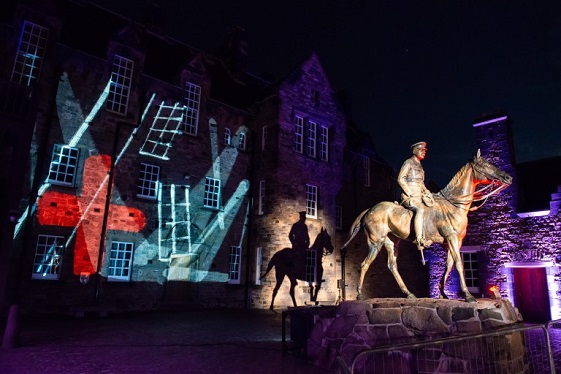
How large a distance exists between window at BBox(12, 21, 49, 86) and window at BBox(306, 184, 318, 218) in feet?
47.6

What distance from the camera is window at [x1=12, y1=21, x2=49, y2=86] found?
1511 cm

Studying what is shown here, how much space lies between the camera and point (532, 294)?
56.3ft

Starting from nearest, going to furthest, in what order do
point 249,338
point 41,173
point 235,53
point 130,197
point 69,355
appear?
point 69,355
point 249,338
point 41,173
point 130,197
point 235,53

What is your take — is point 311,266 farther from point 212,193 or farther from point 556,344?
point 556,344

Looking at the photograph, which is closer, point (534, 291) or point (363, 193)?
point (534, 291)

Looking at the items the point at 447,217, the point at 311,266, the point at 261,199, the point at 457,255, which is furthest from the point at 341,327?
the point at 261,199

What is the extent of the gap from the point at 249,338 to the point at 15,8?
17.0 metres

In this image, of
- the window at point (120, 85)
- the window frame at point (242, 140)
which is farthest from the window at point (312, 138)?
the window at point (120, 85)

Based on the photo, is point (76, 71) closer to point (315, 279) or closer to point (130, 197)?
point (130, 197)

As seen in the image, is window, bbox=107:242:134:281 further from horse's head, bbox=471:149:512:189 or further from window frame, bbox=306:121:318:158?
horse's head, bbox=471:149:512:189

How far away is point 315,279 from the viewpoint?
20.9 m

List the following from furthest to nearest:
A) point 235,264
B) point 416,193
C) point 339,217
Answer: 1. point 339,217
2. point 235,264
3. point 416,193

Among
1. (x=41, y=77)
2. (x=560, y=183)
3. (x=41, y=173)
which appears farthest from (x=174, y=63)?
(x=560, y=183)

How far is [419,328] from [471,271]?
47.5 feet
